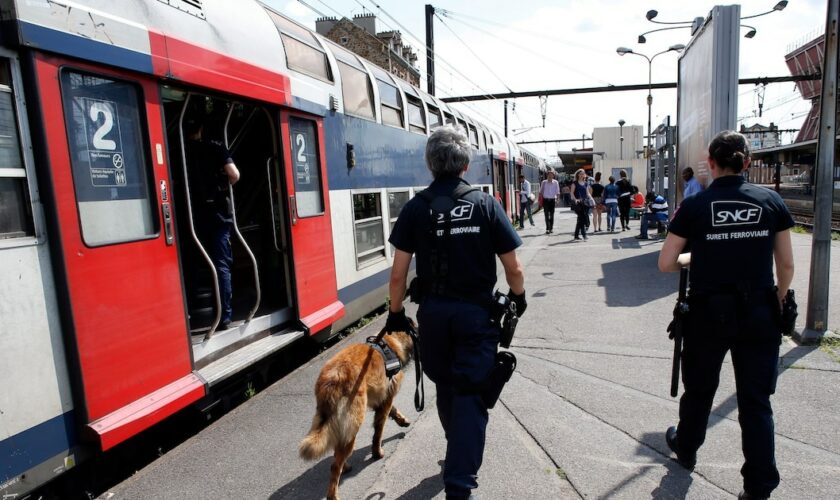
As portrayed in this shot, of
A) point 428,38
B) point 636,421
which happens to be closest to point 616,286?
point 636,421

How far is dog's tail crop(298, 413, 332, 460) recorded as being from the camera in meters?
2.90

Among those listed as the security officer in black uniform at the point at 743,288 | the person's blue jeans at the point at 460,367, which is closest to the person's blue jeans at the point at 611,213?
the security officer in black uniform at the point at 743,288

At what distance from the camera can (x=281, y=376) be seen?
18.1 feet

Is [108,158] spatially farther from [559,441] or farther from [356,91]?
[356,91]

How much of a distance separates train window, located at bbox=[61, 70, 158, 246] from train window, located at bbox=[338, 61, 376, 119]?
320cm

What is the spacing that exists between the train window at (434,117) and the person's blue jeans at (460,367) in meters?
7.46

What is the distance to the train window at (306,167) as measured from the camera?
17.5 ft

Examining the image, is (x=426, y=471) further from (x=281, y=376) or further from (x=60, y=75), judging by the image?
(x=60, y=75)

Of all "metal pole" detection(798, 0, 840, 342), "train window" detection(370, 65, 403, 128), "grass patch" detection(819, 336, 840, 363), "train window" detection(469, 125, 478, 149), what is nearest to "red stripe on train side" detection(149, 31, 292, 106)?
"train window" detection(370, 65, 403, 128)

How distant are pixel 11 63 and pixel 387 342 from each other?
8.58 ft

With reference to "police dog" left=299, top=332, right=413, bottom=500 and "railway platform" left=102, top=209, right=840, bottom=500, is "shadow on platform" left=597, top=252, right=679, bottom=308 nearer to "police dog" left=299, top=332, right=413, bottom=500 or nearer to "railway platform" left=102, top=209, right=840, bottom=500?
"railway platform" left=102, top=209, right=840, bottom=500

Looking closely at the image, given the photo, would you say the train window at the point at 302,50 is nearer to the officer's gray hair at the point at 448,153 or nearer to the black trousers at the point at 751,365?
the officer's gray hair at the point at 448,153

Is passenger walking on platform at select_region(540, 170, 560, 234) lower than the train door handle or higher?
lower

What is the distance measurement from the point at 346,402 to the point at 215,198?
2.50 metres
